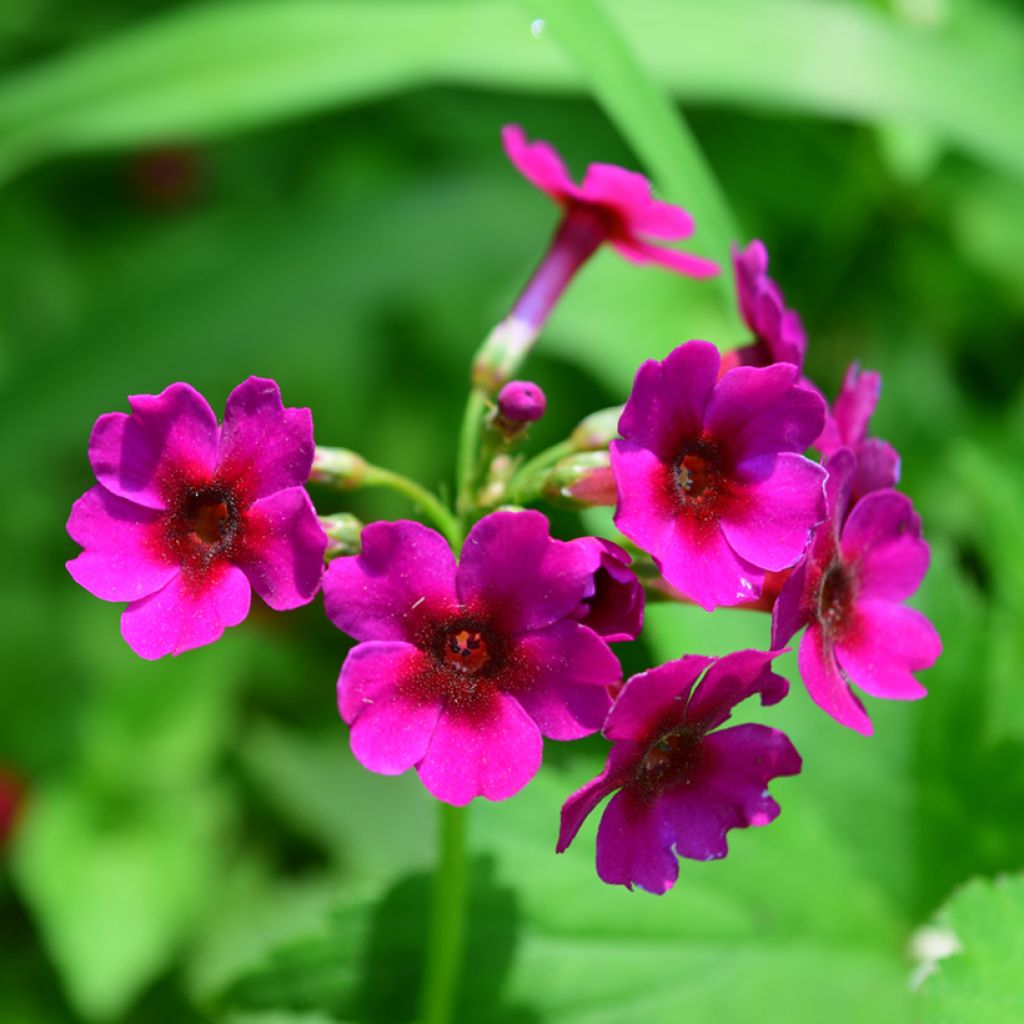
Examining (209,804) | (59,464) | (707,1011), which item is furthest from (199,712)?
(707,1011)

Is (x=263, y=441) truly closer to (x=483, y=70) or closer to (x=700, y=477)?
(x=700, y=477)

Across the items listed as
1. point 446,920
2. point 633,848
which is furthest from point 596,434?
point 446,920

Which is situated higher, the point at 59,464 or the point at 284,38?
the point at 284,38

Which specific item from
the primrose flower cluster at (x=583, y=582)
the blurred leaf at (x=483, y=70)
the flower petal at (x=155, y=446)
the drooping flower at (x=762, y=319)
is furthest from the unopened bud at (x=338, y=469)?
the blurred leaf at (x=483, y=70)

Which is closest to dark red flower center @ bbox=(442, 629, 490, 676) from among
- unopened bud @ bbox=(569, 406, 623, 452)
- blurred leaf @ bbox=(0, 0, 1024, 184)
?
unopened bud @ bbox=(569, 406, 623, 452)

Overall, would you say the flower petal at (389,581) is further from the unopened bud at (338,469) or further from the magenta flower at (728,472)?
the unopened bud at (338,469)

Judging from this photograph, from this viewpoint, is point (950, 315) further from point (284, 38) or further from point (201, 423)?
point (201, 423)

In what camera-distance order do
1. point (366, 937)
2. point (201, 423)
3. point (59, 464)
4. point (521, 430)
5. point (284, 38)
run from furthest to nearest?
point (59, 464) < point (284, 38) < point (366, 937) < point (521, 430) < point (201, 423)

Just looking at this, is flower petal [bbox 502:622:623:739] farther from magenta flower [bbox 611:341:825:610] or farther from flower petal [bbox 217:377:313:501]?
flower petal [bbox 217:377:313:501]
